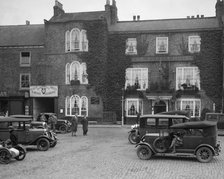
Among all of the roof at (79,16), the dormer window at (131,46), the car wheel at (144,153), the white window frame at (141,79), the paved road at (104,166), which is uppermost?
the roof at (79,16)

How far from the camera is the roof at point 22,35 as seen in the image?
3947 cm

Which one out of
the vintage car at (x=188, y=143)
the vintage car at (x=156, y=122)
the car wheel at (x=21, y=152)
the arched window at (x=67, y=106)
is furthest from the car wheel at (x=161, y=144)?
the arched window at (x=67, y=106)

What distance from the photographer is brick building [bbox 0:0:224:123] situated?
35.6 meters

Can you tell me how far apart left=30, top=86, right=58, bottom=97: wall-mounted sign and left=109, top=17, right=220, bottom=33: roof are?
8.88 meters

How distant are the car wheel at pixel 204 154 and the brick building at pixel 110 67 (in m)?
20.7

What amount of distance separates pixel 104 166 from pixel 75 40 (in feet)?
85.2

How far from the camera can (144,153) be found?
15359 millimetres

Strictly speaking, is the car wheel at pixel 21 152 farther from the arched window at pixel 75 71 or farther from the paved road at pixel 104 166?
the arched window at pixel 75 71

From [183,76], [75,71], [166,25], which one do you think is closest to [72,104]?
[75,71]

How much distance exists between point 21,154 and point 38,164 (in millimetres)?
1445

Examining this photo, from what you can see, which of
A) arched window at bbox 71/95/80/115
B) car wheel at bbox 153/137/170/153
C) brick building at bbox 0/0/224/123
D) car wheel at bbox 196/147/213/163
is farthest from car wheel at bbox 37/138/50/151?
arched window at bbox 71/95/80/115

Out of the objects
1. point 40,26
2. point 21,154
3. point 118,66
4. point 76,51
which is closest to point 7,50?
point 40,26

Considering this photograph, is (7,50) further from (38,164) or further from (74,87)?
(38,164)

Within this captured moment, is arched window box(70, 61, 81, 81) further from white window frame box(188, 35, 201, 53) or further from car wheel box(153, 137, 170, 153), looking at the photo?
car wheel box(153, 137, 170, 153)
